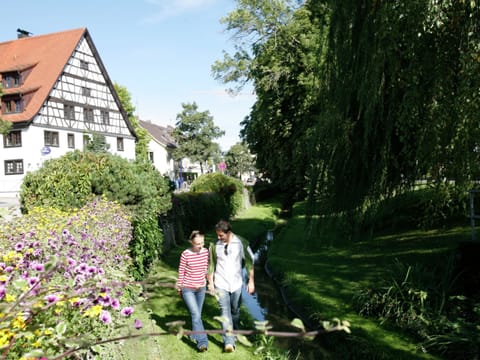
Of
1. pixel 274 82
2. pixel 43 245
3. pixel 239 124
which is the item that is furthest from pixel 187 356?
pixel 239 124

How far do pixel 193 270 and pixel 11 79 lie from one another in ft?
125

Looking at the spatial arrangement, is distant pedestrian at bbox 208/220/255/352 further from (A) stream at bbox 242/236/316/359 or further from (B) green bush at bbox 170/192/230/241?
(B) green bush at bbox 170/192/230/241

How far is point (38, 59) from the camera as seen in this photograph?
38.4 m

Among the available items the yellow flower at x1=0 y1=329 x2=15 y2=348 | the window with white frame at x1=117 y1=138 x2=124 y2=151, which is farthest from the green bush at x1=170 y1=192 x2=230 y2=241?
the window with white frame at x1=117 y1=138 x2=124 y2=151

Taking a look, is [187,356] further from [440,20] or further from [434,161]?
[440,20]

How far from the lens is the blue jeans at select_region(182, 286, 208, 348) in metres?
5.80

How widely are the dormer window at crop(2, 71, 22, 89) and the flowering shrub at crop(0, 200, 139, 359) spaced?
34070 mm

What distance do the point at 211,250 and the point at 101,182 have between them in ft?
15.7

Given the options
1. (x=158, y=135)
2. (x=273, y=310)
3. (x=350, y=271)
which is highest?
(x=158, y=135)

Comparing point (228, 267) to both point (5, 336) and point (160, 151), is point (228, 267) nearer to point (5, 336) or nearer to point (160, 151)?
point (5, 336)

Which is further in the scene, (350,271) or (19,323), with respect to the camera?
(350,271)

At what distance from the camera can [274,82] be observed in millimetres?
22656

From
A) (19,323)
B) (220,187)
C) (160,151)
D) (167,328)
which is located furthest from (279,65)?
(160,151)

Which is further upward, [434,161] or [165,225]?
[434,161]
